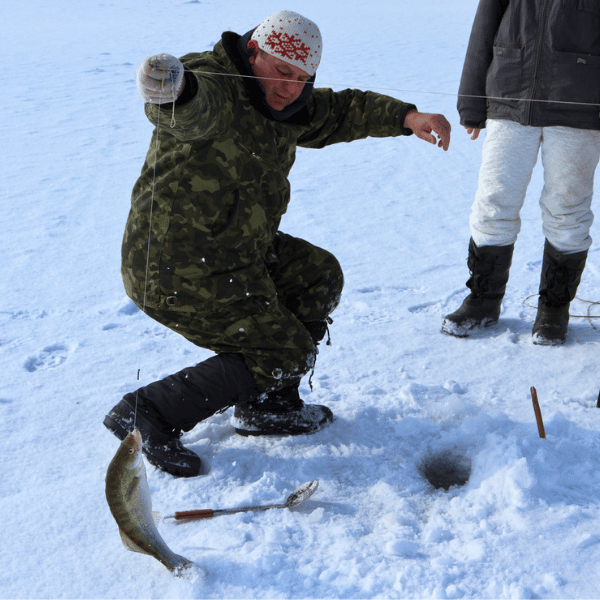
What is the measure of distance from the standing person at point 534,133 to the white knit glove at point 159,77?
177 cm

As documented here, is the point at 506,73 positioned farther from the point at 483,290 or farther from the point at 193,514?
the point at 193,514

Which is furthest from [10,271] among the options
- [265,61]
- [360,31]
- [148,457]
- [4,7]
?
[4,7]

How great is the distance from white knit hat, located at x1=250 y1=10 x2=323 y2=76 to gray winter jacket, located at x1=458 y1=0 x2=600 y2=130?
1.19 metres

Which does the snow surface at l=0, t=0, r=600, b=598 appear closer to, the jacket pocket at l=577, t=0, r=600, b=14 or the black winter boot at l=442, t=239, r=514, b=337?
the black winter boot at l=442, t=239, r=514, b=337

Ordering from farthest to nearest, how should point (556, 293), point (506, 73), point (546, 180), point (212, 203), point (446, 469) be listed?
point (556, 293) → point (546, 180) → point (506, 73) → point (446, 469) → point (212, 203)

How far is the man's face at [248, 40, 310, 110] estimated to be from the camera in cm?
220

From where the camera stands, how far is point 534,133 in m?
2.97

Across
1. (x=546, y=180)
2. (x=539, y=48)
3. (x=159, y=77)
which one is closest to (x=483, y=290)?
(x=546, y=180)

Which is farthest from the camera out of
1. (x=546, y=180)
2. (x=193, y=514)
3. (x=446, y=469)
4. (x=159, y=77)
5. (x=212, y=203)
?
(x=546, y=180)

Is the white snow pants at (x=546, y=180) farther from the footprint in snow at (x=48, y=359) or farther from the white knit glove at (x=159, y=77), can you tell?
the footprint in snow at (x=48, y=359)

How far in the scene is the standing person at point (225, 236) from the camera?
85.7 inches

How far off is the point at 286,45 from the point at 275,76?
0.36ft

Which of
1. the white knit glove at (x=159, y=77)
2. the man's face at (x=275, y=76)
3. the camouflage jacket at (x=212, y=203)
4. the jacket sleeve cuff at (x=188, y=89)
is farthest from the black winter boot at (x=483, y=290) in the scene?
the white knit glove at (x=159, y=77)

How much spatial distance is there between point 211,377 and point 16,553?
84 cm
